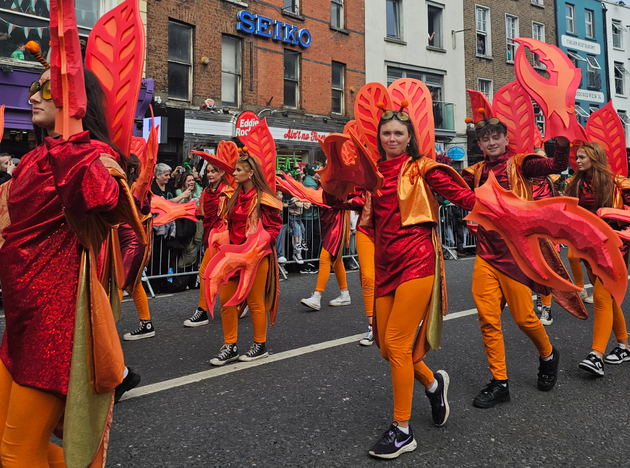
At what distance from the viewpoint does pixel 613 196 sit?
4566mm

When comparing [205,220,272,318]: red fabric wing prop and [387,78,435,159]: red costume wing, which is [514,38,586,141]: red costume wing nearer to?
[387,78,435,159]: red costume wing

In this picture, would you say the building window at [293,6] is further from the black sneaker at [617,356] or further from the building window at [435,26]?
the black sneaker at [617,356]

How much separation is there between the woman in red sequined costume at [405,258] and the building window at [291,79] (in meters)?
15.4

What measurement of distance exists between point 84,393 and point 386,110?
2304mm

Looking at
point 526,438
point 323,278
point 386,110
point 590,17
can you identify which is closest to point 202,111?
point 323,278

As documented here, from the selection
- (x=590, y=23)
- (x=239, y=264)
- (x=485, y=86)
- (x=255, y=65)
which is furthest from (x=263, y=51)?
(x=590, y=23)

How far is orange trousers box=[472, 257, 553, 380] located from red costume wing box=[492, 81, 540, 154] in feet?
3.54

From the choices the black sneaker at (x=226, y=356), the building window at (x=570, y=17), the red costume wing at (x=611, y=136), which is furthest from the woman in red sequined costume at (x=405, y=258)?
the building window at (x=570, y=17)

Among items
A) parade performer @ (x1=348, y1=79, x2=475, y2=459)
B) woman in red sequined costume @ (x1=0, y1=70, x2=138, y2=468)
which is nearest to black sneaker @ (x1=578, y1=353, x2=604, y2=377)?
parade performer @ (x1=348, y1=79, x2=475, y2=459)

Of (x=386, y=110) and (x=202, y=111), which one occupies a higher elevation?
(x=202, y=111)

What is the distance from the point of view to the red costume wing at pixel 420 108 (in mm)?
3293

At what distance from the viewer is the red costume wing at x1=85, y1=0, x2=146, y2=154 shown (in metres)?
2.05

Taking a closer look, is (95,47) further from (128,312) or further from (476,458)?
(128,312)

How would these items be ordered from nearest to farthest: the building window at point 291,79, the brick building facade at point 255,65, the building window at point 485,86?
the brick building facade at point 255,65, the building window at point 291,79, the building window at point 485,86
